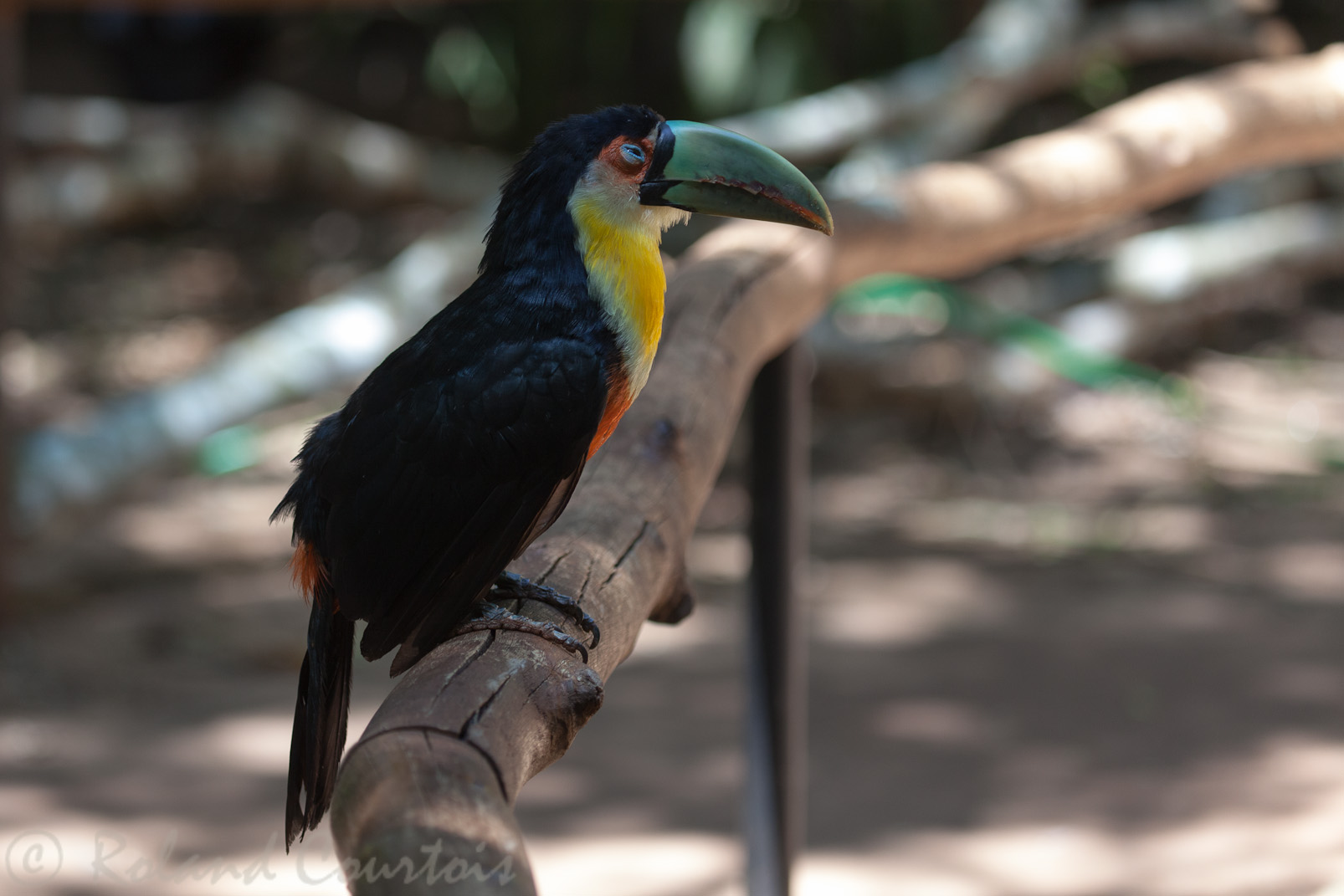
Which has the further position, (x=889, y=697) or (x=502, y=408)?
(x=889, y=697)

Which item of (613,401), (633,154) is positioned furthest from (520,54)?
(613,401)

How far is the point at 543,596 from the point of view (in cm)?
136

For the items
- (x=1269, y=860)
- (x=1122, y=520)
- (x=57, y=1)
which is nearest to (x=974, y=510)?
(x=1122, y=520)

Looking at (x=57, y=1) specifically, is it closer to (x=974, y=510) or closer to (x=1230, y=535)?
(x=974, y=510)


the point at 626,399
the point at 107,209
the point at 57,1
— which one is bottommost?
the point at 626,399

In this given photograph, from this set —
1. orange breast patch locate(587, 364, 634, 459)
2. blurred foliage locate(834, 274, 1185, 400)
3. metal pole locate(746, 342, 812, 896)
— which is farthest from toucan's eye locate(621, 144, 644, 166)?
blurred foliage locate(834, 274, 1185, 400)

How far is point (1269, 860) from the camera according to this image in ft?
9.82

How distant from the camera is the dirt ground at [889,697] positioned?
3057 millimetres

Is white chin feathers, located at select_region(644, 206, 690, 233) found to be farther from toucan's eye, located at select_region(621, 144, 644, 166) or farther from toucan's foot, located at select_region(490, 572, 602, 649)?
toucan's foot, located at select_region(490, 572, 602, 649)

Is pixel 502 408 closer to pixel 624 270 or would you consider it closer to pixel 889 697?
pixel 624 270

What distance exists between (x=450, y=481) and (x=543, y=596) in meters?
0.15

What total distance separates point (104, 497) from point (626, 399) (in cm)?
286

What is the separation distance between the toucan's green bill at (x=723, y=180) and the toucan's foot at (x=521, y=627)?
50 cm

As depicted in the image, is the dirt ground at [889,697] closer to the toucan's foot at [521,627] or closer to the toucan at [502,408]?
the toucan at [502,408]
